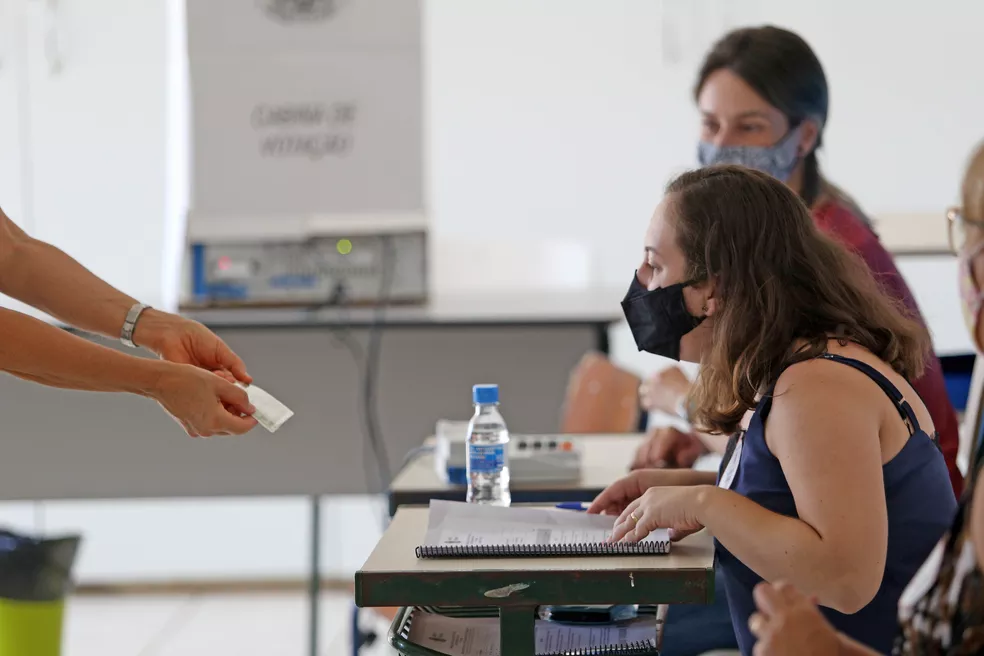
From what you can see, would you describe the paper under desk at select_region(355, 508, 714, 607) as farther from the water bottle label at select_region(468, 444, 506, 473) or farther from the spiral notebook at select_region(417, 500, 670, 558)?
the water bottle label at select_region(468, 444, 506, 473)

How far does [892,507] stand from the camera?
134cm

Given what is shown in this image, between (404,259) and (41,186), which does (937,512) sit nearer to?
(404,259)

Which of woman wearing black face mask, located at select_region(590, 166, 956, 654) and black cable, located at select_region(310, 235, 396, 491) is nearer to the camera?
woman wearing black face mask, located at select_region(590, 166, 956, 654)

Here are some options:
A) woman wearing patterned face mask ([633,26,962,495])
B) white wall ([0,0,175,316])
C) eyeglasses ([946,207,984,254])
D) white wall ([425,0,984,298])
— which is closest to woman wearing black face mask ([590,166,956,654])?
eyeglasses ([946,207,984,254])

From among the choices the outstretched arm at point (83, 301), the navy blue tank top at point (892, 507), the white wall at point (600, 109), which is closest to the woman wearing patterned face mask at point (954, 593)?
the navy blue tank top at point (892, 507)

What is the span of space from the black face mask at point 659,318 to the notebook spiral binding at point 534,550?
323mm

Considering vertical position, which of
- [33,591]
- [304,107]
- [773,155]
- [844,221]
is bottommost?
[33,591]

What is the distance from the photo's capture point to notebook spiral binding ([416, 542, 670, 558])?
1.29 metres

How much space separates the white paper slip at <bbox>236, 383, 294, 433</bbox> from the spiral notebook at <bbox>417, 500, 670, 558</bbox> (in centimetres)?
23

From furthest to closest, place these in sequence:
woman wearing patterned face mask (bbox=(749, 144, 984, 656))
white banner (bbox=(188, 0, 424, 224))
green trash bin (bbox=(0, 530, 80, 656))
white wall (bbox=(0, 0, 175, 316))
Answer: white wall (bbox=(0, 0, 175, 316)) < white banner (bbox=(188, 0, 424, 224)) < green trash bin (bbox=(0, 530, 80, 656)) < woman wearing patterned face mask (bbox=(749, 144, 984, 656))

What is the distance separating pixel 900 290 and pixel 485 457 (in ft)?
2.56

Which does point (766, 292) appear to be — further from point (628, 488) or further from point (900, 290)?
point (900, 290)

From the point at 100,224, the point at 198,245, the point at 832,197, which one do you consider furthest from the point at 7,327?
the point at 100,224

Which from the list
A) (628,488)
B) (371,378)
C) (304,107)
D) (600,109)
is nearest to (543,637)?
(628,488)
